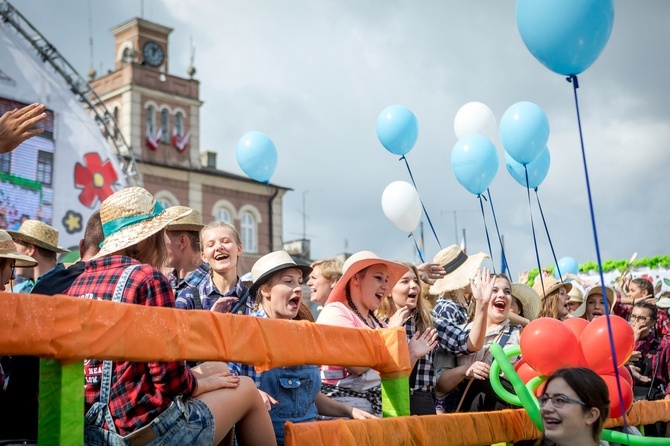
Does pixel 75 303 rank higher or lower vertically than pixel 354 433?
higher

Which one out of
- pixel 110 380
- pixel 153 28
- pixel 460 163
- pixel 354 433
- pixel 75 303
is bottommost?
pixel 354 433

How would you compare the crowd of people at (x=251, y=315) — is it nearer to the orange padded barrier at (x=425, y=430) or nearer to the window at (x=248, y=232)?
the orange padded barrier at (x=425, y=430)

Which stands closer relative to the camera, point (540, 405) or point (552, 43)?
point (540, 405)

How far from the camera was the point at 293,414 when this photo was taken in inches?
159

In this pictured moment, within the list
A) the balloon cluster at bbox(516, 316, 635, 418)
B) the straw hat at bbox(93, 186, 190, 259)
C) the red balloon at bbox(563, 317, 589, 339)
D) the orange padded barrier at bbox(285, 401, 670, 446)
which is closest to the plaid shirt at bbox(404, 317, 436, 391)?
the orange padded barrier at bbox(285, 401, 670, 446)

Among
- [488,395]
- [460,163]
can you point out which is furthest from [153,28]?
[488,395]

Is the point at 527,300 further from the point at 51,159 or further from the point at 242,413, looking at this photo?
the point at 51,159

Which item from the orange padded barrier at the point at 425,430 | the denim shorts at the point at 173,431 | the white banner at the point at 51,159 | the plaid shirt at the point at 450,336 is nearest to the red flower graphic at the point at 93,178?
the white banner at the point at 51,159

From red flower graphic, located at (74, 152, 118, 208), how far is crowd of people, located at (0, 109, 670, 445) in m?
14.6

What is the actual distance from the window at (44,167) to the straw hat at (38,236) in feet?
48.6

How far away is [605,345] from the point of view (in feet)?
14.0

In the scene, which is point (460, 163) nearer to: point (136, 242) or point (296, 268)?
point (296, 268)

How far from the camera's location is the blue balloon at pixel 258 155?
866 centimetres

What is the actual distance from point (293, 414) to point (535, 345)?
123 cm
